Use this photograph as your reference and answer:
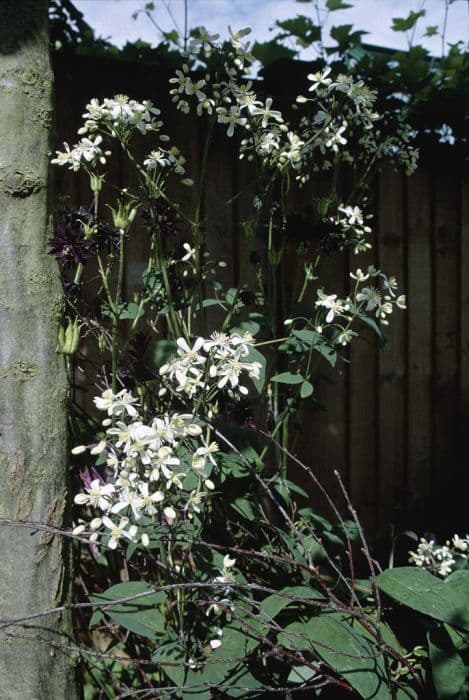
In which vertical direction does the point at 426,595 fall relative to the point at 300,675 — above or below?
above

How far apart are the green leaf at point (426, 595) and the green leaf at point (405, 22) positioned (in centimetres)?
217

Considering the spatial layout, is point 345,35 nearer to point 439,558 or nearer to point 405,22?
point 405,22

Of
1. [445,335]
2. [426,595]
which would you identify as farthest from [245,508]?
[445,335]

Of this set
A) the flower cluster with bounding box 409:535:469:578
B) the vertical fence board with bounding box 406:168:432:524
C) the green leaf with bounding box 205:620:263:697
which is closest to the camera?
the green leaf with bounding box 205:620:263:697

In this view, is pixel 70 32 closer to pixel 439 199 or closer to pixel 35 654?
pixel 439 199

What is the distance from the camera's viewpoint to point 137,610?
4.91ft

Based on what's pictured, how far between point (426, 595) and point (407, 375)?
5.24 ft

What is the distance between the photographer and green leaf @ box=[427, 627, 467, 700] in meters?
1.48

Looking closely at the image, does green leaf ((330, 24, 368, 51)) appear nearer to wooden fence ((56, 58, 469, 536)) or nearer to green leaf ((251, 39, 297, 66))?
green leaf ((251, 39, 297, 66))

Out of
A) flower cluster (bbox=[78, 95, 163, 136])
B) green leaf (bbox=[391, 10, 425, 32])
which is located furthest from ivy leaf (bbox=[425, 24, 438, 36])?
A: flower cluster (bbox=[78, 95, 163, 136])

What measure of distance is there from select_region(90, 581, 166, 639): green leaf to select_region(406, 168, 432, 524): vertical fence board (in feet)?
5.87

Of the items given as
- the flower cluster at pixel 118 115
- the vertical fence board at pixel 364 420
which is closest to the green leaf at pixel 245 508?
the flower cluster at pixel 118 115

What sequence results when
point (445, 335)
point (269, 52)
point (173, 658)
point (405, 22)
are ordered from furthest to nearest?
point (445, 335) < point (405, 22) < point (269, 52) < point (173, 658)

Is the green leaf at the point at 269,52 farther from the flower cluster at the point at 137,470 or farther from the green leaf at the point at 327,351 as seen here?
the flower cluster at the point at 137,470
